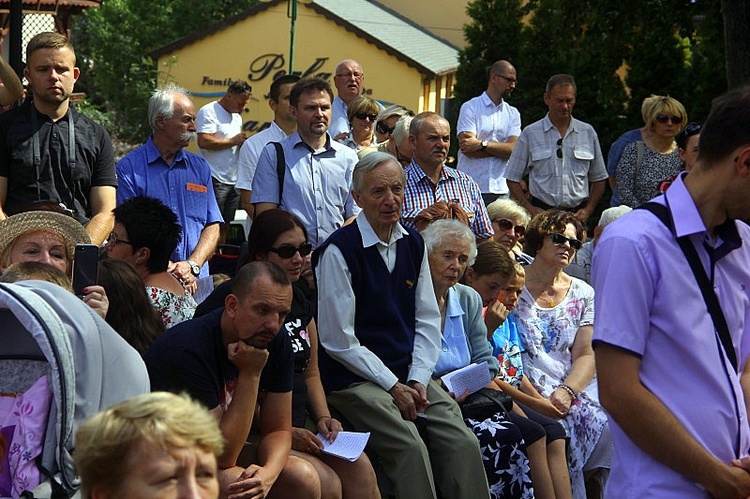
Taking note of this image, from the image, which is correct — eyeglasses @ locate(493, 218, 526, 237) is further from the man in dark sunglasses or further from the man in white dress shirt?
the man in dark sunglasses

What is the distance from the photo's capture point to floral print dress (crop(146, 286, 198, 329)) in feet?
19.7

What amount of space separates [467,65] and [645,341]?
22.8 m

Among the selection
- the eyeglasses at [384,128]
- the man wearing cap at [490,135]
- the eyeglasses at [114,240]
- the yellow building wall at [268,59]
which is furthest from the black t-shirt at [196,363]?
the yellow building wall at [268,59]

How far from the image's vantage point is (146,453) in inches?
114

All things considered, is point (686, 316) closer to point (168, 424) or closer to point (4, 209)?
point (168, 424)

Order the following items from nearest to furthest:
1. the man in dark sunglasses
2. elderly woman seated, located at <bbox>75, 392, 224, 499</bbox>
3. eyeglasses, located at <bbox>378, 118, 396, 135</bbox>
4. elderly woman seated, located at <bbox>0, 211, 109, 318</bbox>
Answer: elderly woman seated, located at <bbox>75, 392, 224, 499</bbox> → elderly woman seated, located at <bbox>0, 211, 109, 318</bbox> → eyeglasses, located at <bbox>378, 118, 396, 135</bbox> → the man in dark sunglasses

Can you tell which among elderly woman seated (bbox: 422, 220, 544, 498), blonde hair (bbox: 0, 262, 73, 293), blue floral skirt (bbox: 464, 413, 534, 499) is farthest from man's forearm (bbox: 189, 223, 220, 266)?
blonde hair (bbox: 0, 262, 73, 293)

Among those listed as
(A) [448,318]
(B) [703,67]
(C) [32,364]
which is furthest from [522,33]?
(C) [32,364]

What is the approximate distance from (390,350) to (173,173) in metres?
2.15

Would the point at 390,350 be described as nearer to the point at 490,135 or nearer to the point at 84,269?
the point at 84,269

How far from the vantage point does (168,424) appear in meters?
2.91

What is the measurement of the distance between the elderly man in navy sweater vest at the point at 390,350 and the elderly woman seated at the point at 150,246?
0.75m

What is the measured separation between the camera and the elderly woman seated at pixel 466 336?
634 cm

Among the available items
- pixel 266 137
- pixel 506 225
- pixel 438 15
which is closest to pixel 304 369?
pixel 506 225
